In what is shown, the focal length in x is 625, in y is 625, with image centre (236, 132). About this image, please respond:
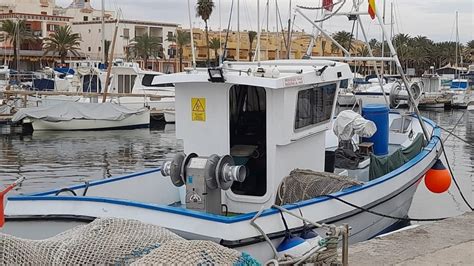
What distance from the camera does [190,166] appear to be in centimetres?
735

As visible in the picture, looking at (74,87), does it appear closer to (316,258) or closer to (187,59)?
(187,59)

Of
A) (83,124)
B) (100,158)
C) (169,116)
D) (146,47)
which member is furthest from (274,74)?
(146,47)

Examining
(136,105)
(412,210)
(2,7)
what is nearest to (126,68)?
(136,105)

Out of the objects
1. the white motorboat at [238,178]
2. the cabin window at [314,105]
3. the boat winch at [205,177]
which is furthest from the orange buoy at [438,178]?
the boat winch at [205,177]

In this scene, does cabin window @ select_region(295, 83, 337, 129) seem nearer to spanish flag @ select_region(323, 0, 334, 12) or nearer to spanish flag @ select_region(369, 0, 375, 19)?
spanish flag @ select_region(369, 0, 375, 19)

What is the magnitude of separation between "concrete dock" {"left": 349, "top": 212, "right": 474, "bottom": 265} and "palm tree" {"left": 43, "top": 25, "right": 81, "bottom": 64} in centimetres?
5885

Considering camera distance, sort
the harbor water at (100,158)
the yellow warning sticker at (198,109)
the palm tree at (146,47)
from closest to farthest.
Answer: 1. the yellow warning sticker at (198,109)
2. the harbor water at (100,158)
3. the palm tree at (146,47)

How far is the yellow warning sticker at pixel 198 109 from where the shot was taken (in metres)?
8.17

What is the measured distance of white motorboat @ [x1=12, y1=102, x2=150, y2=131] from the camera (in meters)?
31.4

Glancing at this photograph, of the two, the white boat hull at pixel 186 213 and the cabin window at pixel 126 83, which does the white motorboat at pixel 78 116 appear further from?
the white boat hull at pixel 186 213

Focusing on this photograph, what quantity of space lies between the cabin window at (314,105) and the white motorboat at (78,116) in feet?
79.9

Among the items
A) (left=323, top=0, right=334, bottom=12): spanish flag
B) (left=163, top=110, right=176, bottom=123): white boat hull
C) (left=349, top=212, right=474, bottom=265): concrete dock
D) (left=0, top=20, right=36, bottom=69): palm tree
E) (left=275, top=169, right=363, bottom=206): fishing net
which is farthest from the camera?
(left=0, top=20, right=36, bottom=69): palm tree

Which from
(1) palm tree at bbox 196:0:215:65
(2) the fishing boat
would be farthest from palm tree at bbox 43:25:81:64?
(2) the fishing boat

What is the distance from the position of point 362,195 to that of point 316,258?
125 inches
